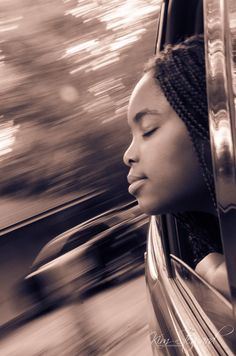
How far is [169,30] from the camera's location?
146cm

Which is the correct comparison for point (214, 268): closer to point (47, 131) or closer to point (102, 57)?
point (47, 131)

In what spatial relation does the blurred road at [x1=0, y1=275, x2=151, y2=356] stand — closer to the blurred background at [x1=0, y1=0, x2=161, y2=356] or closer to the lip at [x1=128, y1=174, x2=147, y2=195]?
the blurred background at [x1=0, y1=0, x2=161, y2=356]

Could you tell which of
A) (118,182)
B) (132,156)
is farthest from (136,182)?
Result: (118,182)

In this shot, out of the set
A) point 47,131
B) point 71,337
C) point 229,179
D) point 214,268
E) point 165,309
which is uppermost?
point 229,179

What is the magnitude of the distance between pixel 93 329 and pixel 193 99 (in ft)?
7.46

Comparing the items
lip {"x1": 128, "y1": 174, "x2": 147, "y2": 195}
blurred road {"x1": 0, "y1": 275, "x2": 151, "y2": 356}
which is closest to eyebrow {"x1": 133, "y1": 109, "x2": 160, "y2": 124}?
lip {"x1": 128, "y1": 174, "x2": 147, "y2": 195}

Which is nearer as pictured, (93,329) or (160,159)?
(160,159)

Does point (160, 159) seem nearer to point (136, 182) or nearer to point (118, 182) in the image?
point (136, 182)

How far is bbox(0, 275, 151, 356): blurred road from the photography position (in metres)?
2.88

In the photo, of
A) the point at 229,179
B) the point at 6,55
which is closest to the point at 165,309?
the point at 229,179

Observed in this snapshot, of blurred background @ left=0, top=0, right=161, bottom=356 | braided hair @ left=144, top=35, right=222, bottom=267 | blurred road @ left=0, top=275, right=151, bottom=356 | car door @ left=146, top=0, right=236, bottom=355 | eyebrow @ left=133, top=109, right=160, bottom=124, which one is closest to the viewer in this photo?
car door @ left=146, top=0, right=236, bottom=355

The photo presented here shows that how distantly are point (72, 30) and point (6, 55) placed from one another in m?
1.12

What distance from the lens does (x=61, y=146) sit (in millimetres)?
6293

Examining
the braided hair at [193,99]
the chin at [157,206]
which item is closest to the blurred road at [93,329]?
the braided hair at [193,99]
